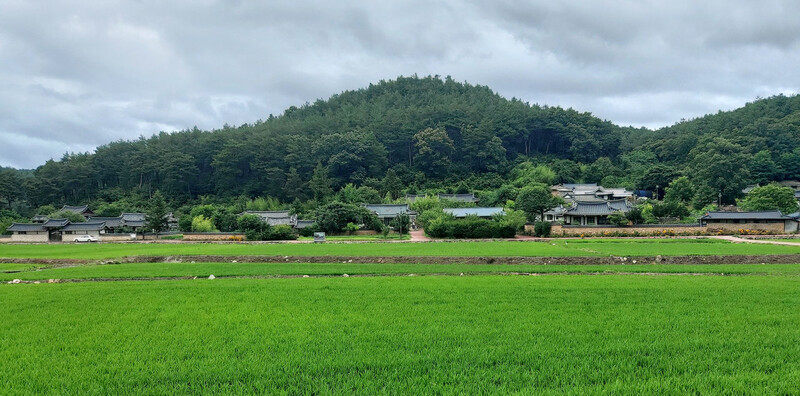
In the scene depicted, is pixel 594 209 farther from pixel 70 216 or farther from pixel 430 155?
pixel 70 216

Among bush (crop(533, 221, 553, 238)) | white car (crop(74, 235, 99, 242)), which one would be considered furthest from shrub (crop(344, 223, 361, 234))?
white car (crop(74, 235, 99, 242))

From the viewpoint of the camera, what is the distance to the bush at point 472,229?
38.7 m

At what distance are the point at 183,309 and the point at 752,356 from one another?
10791 mm

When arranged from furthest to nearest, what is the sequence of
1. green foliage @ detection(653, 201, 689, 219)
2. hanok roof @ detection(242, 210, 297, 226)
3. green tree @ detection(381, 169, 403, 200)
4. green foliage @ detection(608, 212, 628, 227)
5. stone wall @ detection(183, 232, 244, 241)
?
green tree @ detection(381, 169, 403, 200)
hanok roof @ detection(242, 210, 297, 226)
stone wall @ detection(183, 232, 244, 241)
green foliage @ detection(653, 201, 689, 219)
green foliage @ detection(608, 212, 628, 227)

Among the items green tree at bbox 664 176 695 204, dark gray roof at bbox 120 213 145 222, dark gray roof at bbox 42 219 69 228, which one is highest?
green tree at bbox 664 176 695 204

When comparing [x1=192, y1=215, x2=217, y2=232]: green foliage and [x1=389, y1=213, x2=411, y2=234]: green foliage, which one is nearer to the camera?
[x1=389, y1=213, x2=411, y2=234]: green foliage

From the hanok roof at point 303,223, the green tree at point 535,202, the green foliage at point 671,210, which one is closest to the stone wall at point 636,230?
the green foliage at point 671,210

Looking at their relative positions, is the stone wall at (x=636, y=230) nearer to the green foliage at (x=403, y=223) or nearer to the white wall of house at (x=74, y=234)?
the green foliage at (x=403, y=223)

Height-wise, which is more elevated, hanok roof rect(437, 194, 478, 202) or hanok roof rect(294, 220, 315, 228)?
hanok roof rect(437, 194, 478, 202)

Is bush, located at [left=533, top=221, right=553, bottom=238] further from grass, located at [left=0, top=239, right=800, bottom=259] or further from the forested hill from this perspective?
the forested hill

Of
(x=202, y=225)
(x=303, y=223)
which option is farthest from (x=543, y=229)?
(x=202, y=225)

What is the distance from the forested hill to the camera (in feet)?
217

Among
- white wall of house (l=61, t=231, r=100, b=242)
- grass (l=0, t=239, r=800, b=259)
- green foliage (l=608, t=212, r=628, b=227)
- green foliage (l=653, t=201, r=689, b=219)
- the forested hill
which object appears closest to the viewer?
grass (l=0, t=239, r=800, b=259)

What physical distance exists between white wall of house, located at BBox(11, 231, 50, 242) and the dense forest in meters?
15.5
